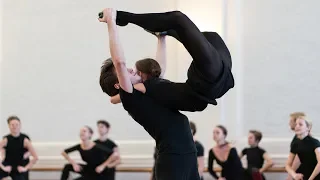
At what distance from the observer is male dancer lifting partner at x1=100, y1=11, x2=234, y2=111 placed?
10.7 feet

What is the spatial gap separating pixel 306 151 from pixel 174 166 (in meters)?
3.04

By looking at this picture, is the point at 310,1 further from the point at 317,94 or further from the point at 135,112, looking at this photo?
the point at 135,112

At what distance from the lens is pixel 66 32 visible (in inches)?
368

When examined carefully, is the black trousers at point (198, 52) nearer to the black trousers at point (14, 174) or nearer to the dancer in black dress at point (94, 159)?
the dancer in black dress at point (94, 159)

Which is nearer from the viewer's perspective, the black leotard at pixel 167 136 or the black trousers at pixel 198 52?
the black trousers at pixel 198 52

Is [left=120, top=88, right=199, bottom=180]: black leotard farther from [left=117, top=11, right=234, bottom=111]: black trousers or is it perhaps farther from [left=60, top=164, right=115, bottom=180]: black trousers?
[left=60, top=164, right=115, bottom=180]: black trousers

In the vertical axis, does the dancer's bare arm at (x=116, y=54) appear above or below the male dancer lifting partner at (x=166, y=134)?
above

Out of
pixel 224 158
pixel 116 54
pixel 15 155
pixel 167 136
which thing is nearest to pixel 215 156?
pixel 224 158

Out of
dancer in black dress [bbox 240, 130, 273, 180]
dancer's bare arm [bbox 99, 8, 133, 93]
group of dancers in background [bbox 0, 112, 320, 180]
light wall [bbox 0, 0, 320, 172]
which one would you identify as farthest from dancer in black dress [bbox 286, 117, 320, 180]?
dancer's bare arm [bbox 99, 8, 133, 93]

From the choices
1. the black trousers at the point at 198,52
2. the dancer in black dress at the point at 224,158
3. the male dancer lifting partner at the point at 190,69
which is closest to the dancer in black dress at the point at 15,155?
the dancer in black dress at the point at 224,158

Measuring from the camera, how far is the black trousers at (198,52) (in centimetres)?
325

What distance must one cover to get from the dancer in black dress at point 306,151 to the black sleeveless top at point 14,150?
370 centimetres

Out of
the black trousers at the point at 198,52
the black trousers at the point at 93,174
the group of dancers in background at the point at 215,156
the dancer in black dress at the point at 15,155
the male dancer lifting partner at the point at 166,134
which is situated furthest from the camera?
the dancer in black dress at the point at 15,155

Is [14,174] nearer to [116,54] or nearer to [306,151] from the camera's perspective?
[306,151]
